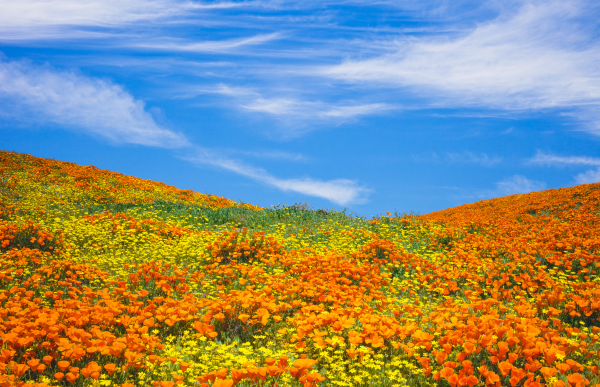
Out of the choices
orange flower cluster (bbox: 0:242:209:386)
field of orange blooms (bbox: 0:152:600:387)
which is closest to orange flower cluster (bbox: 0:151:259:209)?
field of orange blooms (bbox: 0:152:600:387)

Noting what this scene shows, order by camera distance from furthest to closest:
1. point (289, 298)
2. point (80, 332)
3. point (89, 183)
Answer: point (89, 183)
point (289, 298)
point (80, 332)

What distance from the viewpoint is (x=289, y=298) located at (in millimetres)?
7035

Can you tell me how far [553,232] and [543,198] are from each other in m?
10.7

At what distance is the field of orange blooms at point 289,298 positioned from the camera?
437cm

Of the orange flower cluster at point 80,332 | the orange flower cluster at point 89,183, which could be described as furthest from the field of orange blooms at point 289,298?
the orange flower cluster at point 89,183

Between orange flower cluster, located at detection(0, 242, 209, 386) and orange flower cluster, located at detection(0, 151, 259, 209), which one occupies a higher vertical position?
orange flower cluster, located at detection(0, 151, 259, 209)

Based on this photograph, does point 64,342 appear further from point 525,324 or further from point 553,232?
point 553,232

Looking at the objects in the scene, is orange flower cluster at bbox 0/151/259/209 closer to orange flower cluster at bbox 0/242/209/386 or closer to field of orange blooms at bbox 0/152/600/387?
field of orange blooms at bbox 0/152/600/387

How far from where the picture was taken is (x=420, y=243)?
12258mm

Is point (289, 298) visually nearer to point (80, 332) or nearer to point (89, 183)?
point (80, 332)

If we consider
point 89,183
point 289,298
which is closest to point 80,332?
point 289,298

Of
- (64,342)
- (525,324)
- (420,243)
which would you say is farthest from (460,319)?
(420,243)

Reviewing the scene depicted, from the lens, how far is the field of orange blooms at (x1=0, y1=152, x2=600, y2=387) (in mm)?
4371

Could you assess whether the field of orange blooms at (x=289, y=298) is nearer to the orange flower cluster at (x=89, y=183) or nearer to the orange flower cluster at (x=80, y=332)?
the orange flower cluster at (x=80, y=332)
